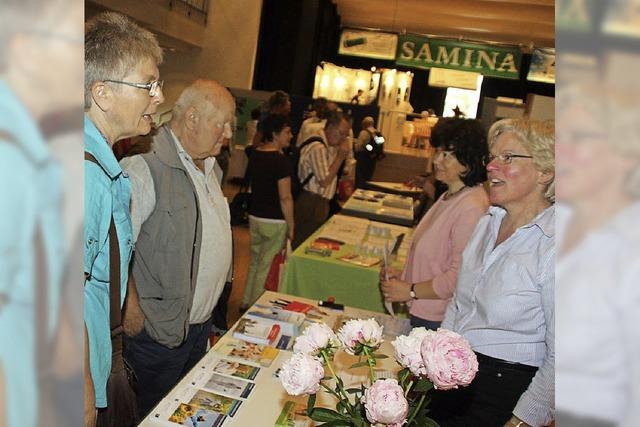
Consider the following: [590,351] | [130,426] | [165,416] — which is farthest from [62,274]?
[130,426]

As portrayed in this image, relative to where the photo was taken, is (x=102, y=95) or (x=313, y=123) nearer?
(x=102, y=95)

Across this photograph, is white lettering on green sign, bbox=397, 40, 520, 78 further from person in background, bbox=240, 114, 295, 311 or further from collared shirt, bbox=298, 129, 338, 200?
person in background, bbox=240, 114, 295, 311

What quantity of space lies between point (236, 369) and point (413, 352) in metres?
0.93

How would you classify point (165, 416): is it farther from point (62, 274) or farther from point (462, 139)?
point (462, 139)

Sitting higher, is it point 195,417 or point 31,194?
point 31,194

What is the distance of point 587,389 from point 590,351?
0.07 ft

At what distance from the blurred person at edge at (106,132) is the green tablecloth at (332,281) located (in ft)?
6.00

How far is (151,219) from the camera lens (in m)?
1.89

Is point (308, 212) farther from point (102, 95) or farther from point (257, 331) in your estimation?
point (102, 95)

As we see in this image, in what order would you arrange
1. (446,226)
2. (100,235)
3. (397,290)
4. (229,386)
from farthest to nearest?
1. (397,290)
2. (446,226)
3. (229,386)
4. (100,235)

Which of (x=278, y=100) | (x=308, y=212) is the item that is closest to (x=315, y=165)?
(x=308, y=212)

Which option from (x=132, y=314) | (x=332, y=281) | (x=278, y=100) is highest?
(x=278, y=100)

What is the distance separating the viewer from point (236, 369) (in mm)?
1755

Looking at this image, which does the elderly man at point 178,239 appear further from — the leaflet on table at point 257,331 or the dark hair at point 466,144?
the dark hair at point 466,144
